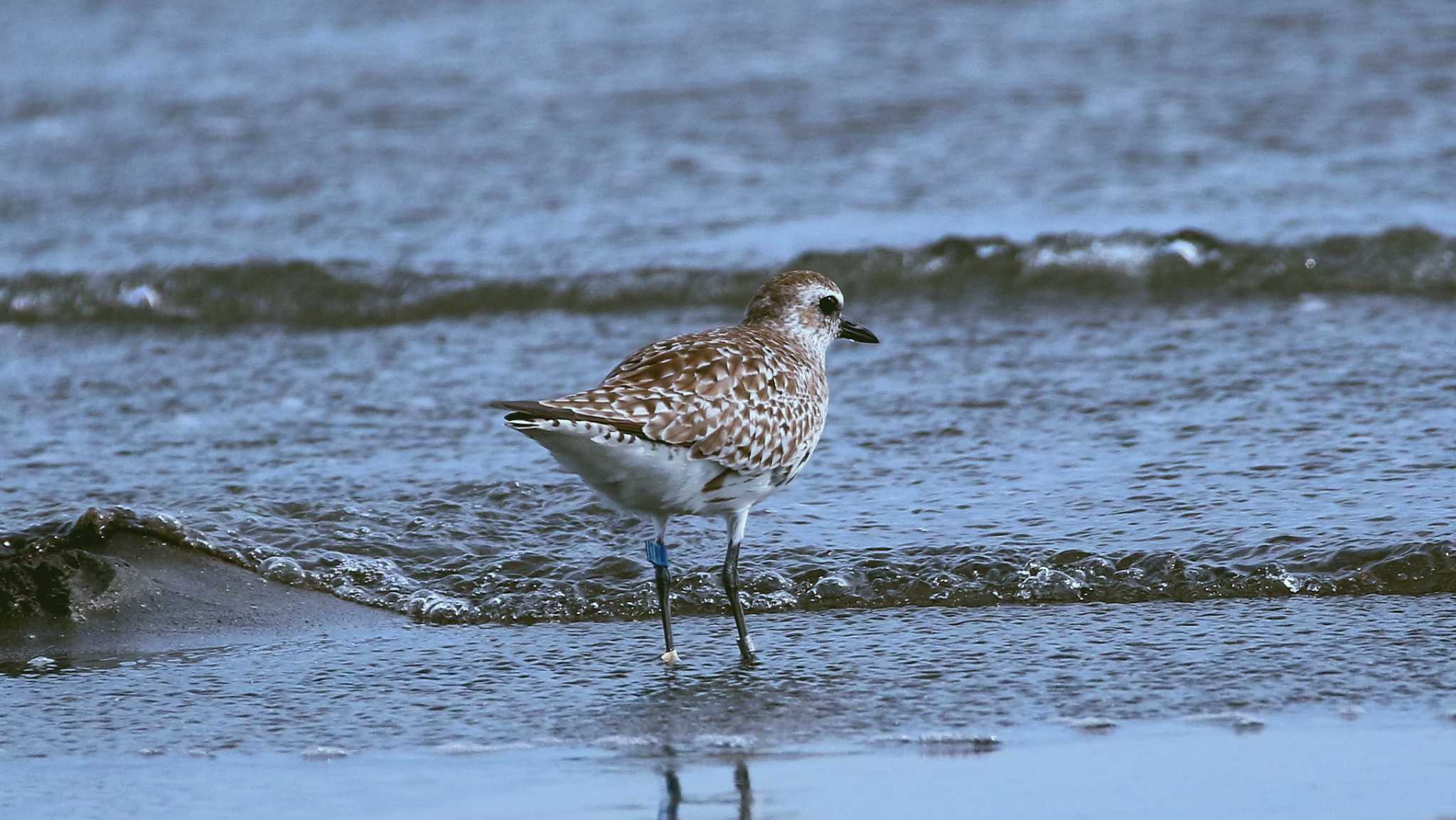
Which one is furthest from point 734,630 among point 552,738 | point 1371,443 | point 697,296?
point 697,296

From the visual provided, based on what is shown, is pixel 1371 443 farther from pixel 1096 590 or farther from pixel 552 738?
pixel 552 738

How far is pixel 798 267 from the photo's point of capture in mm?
11109

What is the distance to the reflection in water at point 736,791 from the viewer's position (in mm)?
4430

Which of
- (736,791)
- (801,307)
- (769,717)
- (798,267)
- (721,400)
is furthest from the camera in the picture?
(798,267)

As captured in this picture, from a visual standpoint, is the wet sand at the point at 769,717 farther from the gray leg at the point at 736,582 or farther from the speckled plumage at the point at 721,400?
the speckled plumage at the point at 721,400

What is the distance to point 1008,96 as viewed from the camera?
14.3 m

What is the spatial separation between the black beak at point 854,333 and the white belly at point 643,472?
1.11 meters

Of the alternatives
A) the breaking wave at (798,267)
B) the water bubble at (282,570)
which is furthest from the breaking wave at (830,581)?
the breaking wave at (798,267)

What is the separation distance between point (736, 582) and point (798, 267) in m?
5.42

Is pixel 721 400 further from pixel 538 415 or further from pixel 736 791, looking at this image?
pixel 736 791

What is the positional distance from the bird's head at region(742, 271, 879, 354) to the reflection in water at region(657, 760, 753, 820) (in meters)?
2.25

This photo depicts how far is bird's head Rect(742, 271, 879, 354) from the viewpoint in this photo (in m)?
6.70

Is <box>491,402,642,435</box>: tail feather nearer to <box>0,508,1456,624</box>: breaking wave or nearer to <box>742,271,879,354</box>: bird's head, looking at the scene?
<box>0,508,1456,624</box>: breaking wave

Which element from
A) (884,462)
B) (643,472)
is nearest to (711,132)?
(884,462)
